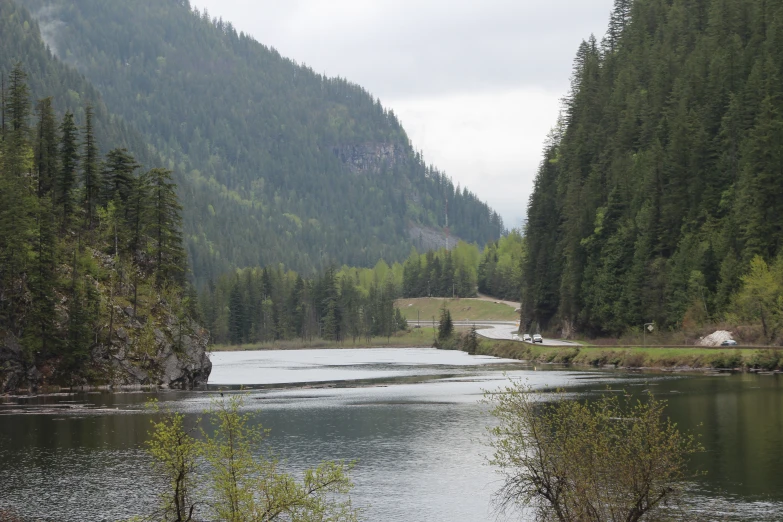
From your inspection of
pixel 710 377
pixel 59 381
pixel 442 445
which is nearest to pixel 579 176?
pixel 710 377

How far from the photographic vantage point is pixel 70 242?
383ft

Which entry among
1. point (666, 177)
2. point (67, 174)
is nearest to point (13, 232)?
point (67, 174)

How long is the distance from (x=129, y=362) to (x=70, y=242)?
66.5ft

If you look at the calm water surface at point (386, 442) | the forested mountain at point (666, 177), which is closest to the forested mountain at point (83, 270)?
the calm water surface at point (386, 442)

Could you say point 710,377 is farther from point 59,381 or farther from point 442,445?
point 59,381

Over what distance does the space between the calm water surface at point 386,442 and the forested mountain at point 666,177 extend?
92.2ft

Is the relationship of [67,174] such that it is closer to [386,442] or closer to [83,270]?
[83,270]

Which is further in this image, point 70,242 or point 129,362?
point 70,242

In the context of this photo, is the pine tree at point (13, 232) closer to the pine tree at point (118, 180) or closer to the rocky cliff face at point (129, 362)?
the rocky cliff face at point (129, 362)

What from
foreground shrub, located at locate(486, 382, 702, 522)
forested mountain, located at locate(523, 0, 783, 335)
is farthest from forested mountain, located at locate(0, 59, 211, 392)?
foreground shrub, located at locate(486, 382, 702, 522)

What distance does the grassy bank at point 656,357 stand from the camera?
3856 inches

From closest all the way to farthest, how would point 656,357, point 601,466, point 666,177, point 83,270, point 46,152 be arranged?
point 601,466 → point 83,270 → point 656,357 → point 46,152 → point 666,177

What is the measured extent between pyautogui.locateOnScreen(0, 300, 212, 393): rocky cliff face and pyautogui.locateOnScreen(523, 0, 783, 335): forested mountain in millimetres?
67135

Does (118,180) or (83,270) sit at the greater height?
(118,180)
